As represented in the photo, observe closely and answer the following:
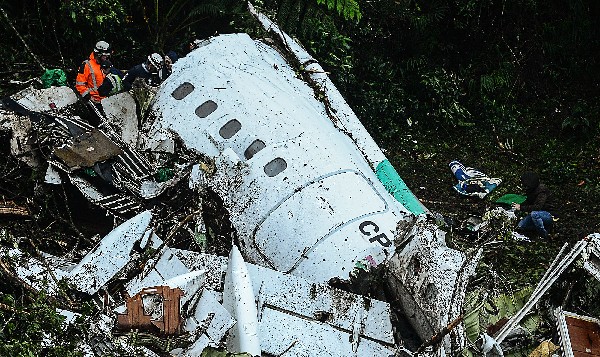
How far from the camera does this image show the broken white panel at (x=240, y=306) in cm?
742

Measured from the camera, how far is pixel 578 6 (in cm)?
1418

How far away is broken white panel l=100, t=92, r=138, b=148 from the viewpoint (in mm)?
10375

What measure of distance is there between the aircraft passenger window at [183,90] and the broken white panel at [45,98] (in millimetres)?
1563

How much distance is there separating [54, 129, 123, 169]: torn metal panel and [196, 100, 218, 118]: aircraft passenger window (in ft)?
3.64

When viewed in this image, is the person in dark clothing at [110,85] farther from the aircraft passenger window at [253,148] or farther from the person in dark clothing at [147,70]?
the aircraft passenger window at [253,148]

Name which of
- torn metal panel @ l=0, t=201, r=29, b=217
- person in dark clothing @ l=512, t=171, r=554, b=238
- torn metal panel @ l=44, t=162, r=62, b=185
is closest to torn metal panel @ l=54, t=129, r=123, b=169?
torn metal panel @ l=44, t=162, r=62, b=185

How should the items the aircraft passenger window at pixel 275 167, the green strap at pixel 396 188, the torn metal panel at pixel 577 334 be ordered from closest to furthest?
the torn metal panel at pixel 577 334
the aircraft passenger window at pixel 275 167
the green strap at pixel 396 188

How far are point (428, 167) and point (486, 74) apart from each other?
95.5 inches

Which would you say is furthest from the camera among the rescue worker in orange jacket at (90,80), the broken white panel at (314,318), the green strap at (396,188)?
the rescue worker in orange jacket at (90,80)

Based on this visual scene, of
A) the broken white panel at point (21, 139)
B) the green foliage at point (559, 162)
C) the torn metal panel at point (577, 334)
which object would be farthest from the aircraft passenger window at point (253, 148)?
the green foliage at point (559, 162)

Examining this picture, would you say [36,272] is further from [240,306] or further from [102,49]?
[102,49]

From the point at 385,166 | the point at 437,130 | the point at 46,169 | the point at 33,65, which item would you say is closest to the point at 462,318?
the point at 385,166

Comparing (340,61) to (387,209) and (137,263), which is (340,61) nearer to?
(387,209)

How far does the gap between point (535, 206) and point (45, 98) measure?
7386 mm
